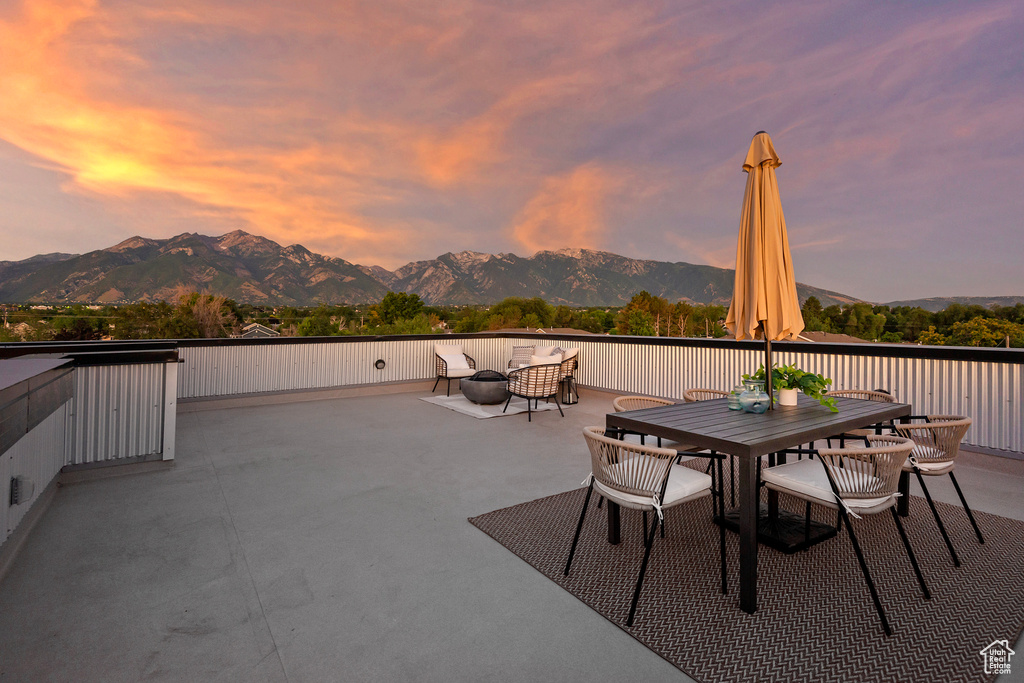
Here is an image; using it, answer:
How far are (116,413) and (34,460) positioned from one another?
3.67 ft

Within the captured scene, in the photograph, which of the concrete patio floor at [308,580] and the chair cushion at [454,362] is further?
the chair cushion at [454,362]

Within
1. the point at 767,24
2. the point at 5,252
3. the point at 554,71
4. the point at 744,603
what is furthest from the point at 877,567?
the point at 5,252

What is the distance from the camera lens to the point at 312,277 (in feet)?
174

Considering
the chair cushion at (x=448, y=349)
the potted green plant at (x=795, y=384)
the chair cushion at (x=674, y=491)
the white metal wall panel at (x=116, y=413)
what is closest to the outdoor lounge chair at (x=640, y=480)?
the chair cushion at (x=674, y=491)

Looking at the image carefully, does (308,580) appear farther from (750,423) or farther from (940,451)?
(940,451)

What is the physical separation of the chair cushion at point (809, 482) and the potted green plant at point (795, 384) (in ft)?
1.39

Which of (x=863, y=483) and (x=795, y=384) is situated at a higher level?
(x=795, y=384)

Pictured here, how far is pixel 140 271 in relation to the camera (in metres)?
42.1

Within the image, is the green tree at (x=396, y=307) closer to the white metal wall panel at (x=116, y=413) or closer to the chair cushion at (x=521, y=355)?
the chair cushion at (x=521, y=355)

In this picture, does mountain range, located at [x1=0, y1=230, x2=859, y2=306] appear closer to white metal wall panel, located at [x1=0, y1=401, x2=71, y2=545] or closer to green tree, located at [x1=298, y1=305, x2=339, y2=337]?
green tree, located at [x1=298, y1=305, x2=339, y2=337]

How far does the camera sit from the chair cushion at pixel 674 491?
203cm

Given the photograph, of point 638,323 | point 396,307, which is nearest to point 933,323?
point 638,323

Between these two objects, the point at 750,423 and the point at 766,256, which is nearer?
the point at 750,423

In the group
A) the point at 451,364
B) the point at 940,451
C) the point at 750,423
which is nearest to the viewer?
Answer: the point at 750,423
